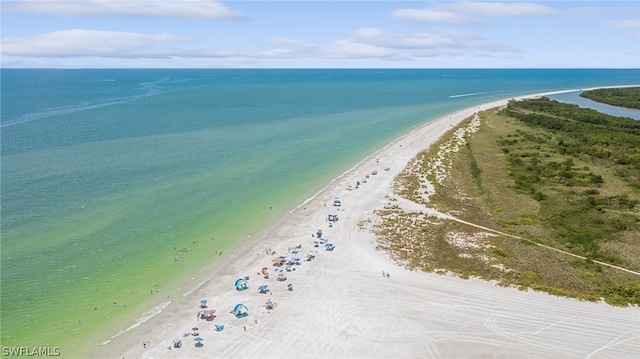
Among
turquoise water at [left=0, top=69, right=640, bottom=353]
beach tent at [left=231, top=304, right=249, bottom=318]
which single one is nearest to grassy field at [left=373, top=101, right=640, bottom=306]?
turquoise water at [left=0, top=69, right=640, bottom=353]

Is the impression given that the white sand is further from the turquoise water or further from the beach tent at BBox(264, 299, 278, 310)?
the turquoise water

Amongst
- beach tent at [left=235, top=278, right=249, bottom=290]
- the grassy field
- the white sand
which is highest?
the grassy field

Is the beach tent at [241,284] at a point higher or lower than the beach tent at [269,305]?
higher

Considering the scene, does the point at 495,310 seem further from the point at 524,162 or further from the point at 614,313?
the point at 524,162

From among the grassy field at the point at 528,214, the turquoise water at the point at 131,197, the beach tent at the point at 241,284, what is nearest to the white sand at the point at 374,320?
the beach tent at the point at 241,284

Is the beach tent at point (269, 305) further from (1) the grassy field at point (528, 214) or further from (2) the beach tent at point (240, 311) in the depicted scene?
(1) the grassy field at point (528, 214)

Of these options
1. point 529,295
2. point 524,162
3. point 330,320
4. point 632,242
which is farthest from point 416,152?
point 330,320
